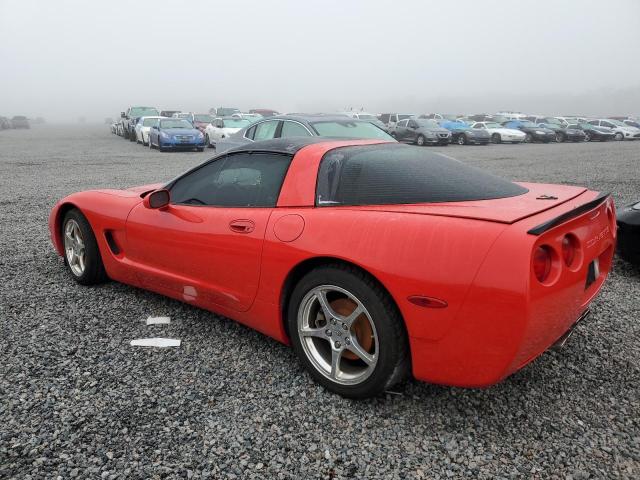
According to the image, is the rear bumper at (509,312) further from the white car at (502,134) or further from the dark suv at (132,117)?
the white car at (502,134)

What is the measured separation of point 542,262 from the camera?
2098 mm

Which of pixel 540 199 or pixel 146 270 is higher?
pixel 540 199

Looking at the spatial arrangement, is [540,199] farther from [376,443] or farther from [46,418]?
[46,418]

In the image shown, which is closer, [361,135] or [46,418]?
[46,418]

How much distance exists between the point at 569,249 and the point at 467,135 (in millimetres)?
24243

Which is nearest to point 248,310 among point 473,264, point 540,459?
point 473,264

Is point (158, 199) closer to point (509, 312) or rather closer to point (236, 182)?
point (236, 182)

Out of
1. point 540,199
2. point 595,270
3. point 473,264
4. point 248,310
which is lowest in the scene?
point 248,310

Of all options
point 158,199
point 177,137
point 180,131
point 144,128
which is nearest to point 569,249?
point 158,199

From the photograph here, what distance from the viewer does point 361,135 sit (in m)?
8.45

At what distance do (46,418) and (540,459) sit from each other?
7.40 feet

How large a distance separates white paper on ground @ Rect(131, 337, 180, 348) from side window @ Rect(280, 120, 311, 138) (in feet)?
18.9

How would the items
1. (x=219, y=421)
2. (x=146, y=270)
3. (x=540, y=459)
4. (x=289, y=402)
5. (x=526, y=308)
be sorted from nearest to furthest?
(x=526, y=308) < (x=540, y=459) < (x=219, y=421) < (x=289, y=402) < (x=146, y=270)

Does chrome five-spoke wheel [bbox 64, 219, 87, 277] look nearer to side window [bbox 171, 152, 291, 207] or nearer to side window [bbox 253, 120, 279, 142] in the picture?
side window [bbox 171, 152, 291, 207]
